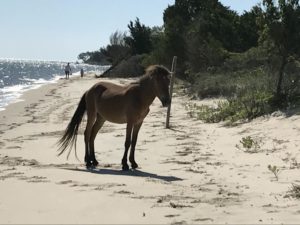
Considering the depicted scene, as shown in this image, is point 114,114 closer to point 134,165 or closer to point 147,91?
point 147,91

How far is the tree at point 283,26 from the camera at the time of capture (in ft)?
51.2

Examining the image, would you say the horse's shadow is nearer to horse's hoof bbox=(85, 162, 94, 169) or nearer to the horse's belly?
horse's hoof bbox=(85, 162, 94, 169)

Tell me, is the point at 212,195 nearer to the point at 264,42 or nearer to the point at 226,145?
the point at 226,145

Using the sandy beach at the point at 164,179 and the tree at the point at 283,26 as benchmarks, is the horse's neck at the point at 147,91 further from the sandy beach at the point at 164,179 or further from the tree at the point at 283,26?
the tree at the point at 283,26

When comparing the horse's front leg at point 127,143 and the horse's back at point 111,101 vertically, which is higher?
the horse's back at point 111,101

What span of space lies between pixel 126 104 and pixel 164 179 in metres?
1.99

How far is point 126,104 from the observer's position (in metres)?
10.2

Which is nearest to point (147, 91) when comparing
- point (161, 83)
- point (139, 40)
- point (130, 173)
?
point (161, 83)

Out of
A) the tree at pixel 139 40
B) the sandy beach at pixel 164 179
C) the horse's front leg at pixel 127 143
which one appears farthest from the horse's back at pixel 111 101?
the tree at pixel 139 40

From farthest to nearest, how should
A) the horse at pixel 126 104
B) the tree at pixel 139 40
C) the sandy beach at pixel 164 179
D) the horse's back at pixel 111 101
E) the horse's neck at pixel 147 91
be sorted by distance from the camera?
the tree at pixel 139 40, the horse's back at pixel 111 101, the horse's neck at pixel 147 91, the horse at pixel 126 104, the sandy beach at pixel 164 179

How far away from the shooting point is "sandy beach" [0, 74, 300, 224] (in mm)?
6457

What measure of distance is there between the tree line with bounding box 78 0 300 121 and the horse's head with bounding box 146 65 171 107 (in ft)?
19.6

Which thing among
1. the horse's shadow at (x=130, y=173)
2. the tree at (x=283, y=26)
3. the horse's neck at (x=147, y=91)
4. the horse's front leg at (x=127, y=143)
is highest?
the tree at (x=283, y=26)

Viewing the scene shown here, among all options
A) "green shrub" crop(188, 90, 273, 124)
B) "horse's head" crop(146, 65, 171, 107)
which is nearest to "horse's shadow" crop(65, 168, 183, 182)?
"horse's head" crop(146, 65, 171, 107)
